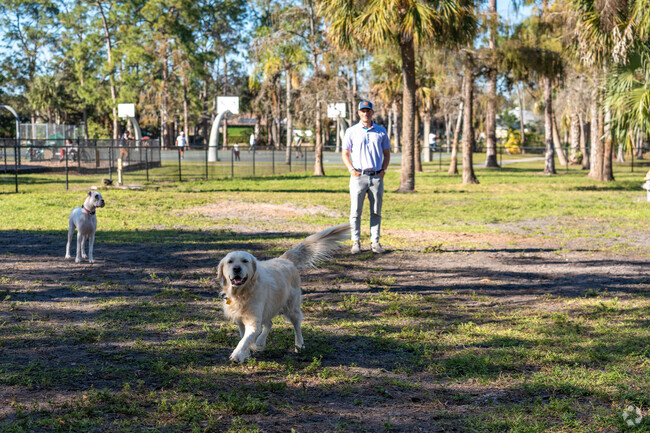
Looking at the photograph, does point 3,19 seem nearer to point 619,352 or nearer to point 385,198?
point 385,198

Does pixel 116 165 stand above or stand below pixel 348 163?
above

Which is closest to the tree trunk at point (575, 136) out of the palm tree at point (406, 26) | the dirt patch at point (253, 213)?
the palm tree at point (406, 26)

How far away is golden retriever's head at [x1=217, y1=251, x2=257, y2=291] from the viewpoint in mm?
4676

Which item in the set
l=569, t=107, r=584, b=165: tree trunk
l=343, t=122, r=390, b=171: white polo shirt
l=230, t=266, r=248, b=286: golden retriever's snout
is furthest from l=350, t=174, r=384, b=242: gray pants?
l=569, t=107, r=584, b=165: tree trunk

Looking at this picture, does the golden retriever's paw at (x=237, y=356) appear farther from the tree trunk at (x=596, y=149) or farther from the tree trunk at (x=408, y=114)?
the tree trunk at (x=596, y=149)

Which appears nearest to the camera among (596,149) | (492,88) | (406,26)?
(406,26)

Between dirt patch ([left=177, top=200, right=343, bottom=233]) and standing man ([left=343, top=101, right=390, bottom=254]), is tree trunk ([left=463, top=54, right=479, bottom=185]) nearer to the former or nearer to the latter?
dirt patch ([left=177, top=200, right=343, bottom=233])

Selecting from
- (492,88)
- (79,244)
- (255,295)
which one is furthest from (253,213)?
(492,88)

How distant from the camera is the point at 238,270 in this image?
4668mm

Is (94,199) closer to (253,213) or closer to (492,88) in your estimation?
(253,213)

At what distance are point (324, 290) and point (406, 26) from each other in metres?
13.3

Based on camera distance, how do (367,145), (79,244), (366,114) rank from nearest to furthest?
(79,244) → (366,114) → (367,145)

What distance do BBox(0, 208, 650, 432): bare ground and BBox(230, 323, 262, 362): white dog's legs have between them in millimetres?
86

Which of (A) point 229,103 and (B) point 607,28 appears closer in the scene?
(B) point 607,28
